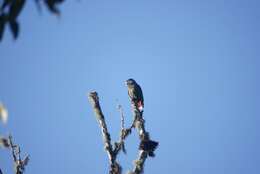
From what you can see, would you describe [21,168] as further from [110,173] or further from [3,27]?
[3,27]

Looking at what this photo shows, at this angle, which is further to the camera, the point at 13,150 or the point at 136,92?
the point at 136,92

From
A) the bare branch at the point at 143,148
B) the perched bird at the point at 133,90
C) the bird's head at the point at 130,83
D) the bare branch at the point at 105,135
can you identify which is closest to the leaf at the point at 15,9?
the bare branch at the point at 105,135

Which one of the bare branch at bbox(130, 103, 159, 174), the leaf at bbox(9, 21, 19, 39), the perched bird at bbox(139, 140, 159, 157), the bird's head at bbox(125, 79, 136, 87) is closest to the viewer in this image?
the leaf at bbox(9, 21, 19, 39)

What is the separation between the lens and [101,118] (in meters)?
10.5

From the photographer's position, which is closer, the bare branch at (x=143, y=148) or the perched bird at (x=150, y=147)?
the bare branch at (x=143, y=148)

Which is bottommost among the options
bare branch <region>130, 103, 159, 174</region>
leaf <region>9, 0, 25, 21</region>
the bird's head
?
leaf <region>9, 0, 25, 21</region>

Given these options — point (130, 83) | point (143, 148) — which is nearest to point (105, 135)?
point (143, 148)

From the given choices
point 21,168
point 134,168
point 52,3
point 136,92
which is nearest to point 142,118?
point 134,168

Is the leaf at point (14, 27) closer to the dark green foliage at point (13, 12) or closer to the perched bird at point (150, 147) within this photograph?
the dark green foliage at point (13, 12)

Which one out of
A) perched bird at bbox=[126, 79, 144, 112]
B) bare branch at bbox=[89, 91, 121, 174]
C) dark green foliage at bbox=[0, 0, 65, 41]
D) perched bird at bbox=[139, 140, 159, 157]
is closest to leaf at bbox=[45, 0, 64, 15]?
dark green foliage at bbox=[0, 0, 65, 41]

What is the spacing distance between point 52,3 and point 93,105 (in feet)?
23.9

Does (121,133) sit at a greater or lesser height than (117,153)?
greater

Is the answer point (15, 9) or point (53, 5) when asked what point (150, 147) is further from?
point (15, 9)

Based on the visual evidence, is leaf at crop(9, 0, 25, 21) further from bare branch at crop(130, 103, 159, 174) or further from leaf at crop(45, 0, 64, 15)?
bare branch at crop(130, 103, 159, 174)
